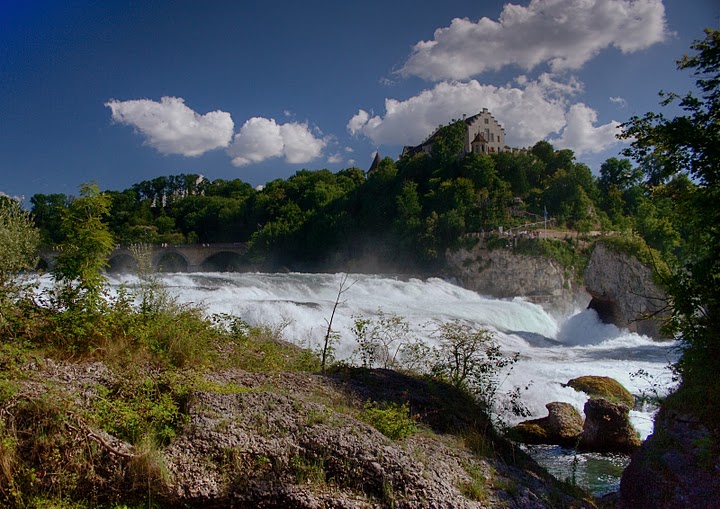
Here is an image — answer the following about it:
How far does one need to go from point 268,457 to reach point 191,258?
60.0 metres

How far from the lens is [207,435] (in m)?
4.46

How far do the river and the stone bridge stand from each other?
100.0 feet

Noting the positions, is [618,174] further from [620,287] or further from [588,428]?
[588,428]

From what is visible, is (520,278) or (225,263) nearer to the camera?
(520,278)

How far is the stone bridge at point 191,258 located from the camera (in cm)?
5694

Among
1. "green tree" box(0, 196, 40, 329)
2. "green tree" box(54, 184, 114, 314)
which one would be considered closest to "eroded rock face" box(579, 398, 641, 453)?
"green tree" box(54, 184, 114, 314)

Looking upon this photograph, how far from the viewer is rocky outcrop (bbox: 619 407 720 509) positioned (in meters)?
6.08

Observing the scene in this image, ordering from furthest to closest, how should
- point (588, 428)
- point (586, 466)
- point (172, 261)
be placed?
point (172, 261)
point (588, 428)
point (586, 466)

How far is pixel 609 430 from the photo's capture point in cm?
1071

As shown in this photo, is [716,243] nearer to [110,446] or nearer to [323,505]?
[323,505]

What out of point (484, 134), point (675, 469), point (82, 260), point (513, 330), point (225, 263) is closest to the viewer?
point (82, 260)

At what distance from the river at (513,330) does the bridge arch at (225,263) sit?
3591 centimetres

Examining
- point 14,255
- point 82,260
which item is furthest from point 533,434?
point 14,255

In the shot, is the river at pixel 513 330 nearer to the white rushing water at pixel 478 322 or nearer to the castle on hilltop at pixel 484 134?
the white rushing water at pixel 478 322
